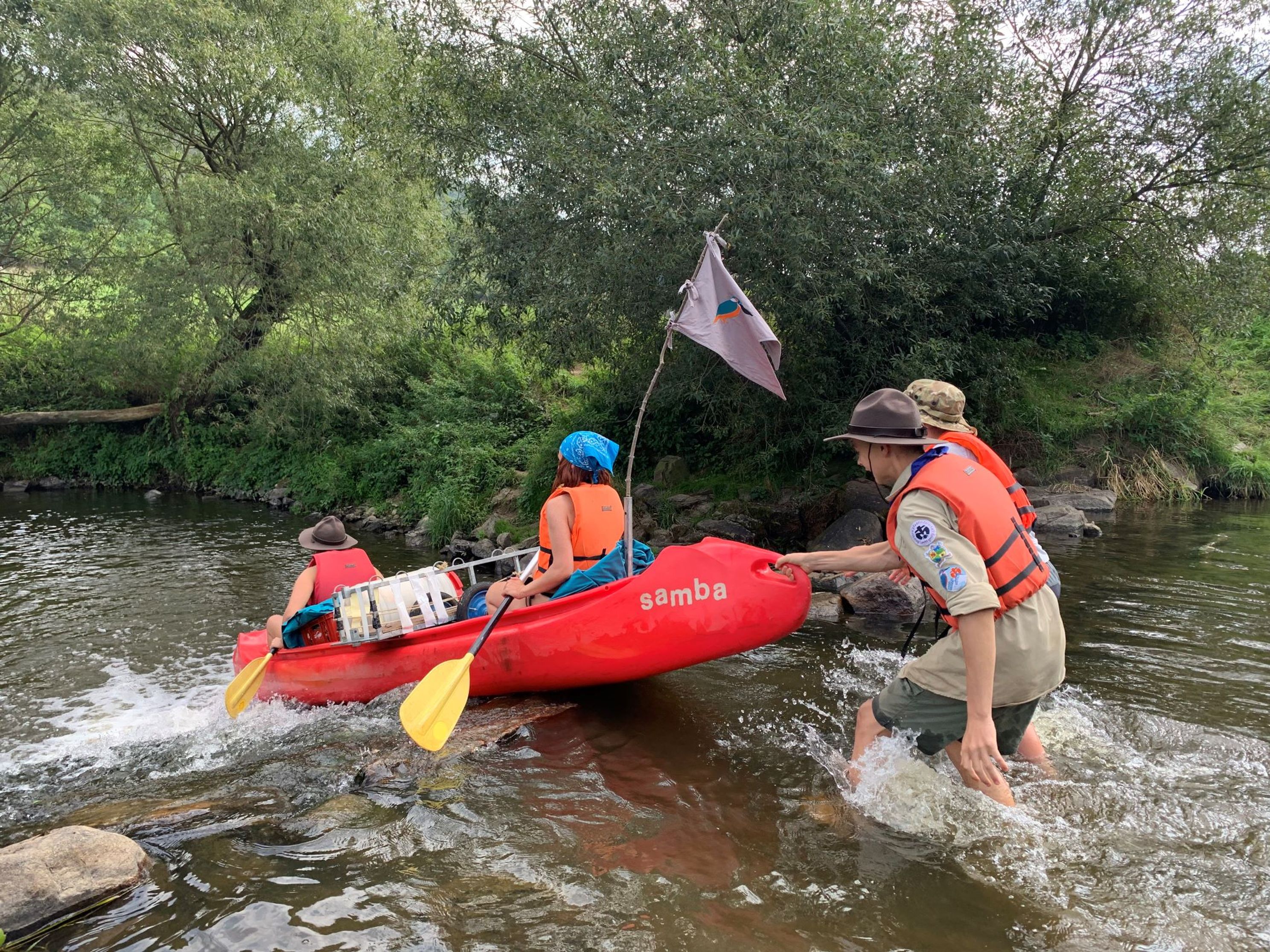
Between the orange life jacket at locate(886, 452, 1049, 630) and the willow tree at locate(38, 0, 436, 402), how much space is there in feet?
46.8

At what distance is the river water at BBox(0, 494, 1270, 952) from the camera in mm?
3074

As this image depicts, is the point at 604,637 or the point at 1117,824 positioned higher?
the point at 604,637

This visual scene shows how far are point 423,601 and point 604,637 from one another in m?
1.39

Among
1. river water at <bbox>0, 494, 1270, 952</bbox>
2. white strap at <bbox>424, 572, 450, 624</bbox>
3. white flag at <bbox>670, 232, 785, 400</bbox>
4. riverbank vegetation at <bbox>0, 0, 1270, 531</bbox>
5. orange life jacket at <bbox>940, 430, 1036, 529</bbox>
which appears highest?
riverbank vegetation at <bbox>0, 0, 1270, 531</bbox>

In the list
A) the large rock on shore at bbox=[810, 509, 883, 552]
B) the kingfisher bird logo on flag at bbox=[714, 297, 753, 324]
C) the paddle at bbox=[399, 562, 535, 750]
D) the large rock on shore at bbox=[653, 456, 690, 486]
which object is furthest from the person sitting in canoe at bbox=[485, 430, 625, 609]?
the large rock on shore at bbox=[653, 456, 690, 486]

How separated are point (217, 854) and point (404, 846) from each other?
0.79m

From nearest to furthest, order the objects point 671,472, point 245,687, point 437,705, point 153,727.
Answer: point 437,705 → point 245,687 → point 153,727 → point 671,472

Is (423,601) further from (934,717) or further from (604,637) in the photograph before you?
(934,717)

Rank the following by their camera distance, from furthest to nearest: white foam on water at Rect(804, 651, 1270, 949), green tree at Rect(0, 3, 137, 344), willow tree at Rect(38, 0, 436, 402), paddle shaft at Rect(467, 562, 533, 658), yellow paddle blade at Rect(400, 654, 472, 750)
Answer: green tree at Rect(0, 3, 137, 344) → willow tree at Rect(38, 0, 436, 402) → paddle shaft at Rect(467, 562, 533, 658) → yellow paddle blade at Rect(400, 654, 472, 750) → white foam on water at Rect(804, 651, 1270, 949)

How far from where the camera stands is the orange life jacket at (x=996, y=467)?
3438 mm

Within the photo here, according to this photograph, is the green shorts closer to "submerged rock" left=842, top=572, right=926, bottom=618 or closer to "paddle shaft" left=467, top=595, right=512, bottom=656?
"paddle shaft" left=467, top=595, right=512, bottom=656

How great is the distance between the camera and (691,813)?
13.1 ft

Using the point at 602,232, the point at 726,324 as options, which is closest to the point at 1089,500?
the point at 602,232

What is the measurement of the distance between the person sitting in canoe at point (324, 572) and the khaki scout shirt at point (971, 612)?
4079mm
